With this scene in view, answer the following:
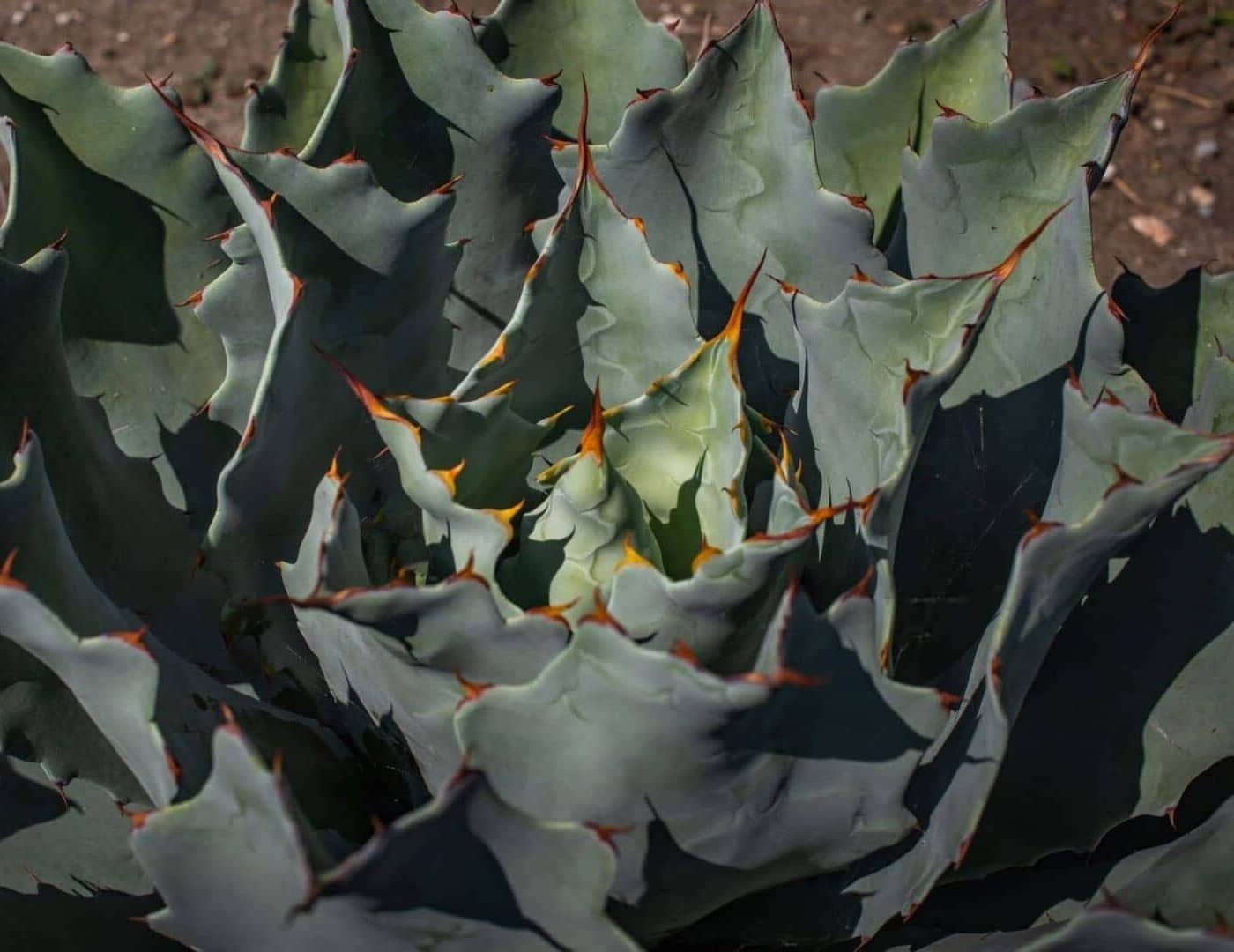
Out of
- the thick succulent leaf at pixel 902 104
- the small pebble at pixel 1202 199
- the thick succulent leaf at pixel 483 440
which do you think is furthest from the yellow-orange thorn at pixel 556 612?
the small pebble at pixel 1202 199

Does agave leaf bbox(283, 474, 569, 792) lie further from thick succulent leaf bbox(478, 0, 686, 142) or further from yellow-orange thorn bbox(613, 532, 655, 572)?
thick succulent leaf bbox(478, 0, 686, 142)

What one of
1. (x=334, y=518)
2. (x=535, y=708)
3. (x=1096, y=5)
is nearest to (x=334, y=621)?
(x=334, y=518)

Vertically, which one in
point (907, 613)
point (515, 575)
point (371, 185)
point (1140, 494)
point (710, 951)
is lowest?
point (710, 951)

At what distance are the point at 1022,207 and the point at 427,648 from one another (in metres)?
0.71

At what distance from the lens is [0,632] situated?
0.92 m

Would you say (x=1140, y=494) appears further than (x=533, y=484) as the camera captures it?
No

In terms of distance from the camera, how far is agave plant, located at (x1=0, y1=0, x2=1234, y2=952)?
0.91 meters

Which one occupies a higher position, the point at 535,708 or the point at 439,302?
the point at 439,302

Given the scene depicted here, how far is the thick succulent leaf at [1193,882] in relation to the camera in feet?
3.53

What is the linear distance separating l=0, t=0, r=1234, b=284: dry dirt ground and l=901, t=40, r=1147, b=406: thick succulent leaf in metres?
1.61

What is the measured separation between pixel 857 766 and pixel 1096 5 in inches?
107

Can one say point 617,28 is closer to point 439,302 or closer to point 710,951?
point 439,302

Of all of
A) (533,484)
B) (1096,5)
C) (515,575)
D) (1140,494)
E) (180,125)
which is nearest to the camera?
(1140,494)

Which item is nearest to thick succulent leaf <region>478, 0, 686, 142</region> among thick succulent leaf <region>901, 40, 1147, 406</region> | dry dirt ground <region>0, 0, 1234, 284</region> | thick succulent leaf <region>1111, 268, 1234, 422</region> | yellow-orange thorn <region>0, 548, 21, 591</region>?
thick succulent leaf <region>901, 40, 1147, 406</region>
